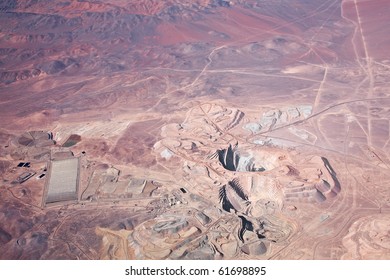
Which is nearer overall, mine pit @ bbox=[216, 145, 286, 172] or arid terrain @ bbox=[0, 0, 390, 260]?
arid terrain @ bbox=[0, 0, 390, 260]

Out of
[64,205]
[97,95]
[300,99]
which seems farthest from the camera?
[97,95]

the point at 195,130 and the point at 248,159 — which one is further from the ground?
the point at 195,130

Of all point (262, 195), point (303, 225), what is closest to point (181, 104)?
point (262, 195)

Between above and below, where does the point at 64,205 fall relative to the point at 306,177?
below

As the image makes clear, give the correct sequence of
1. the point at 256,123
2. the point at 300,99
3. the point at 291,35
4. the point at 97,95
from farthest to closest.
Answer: the point at 291,35 → the point at 97,95 → the point at 300,99 → the point at 256,123

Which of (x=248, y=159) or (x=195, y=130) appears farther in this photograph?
(x=195, y=130)

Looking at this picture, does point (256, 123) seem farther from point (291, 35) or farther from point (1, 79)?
point (1, 79)

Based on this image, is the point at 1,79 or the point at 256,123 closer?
the point at 256,123

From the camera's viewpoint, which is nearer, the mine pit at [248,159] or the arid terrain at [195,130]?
the arid terrain at [195,130]
